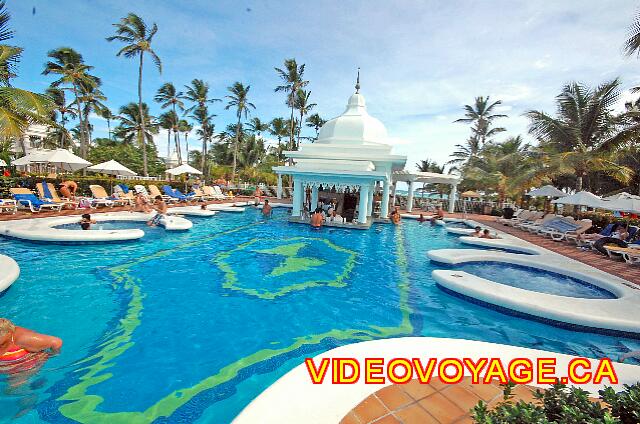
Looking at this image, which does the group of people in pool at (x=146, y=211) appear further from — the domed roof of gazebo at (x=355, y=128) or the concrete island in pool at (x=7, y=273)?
the domed roof of gazebo at (x=355, y=128)

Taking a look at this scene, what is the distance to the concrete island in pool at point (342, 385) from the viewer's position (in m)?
2.70

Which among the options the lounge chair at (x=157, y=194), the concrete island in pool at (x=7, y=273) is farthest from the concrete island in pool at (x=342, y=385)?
the lounge chair at (x=157, y=194)

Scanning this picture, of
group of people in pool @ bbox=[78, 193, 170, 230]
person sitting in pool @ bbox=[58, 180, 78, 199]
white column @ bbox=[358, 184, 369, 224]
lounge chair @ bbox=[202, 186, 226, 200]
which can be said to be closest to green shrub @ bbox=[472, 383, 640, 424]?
group of people in pool @ bbox=[78, 193, 170, 230]

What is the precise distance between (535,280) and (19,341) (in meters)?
11.7

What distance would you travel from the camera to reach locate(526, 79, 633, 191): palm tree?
1759cm

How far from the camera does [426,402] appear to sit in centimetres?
284

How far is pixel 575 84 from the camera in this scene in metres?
19.8

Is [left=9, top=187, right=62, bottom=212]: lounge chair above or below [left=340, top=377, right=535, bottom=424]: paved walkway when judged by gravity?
above

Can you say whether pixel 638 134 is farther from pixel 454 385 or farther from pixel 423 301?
pixel 454 385

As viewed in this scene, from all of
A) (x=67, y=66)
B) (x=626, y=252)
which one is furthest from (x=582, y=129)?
(x=67, y=66)

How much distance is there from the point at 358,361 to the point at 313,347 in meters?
1.49

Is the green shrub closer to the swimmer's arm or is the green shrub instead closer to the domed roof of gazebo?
the swimmer's arm

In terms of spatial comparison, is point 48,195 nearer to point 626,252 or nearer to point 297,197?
point 297,197

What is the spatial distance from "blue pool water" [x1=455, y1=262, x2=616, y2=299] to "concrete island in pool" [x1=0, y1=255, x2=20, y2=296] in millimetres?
11547
